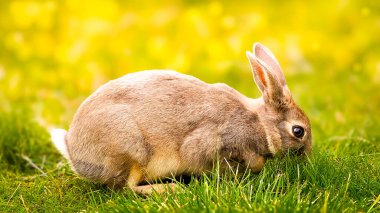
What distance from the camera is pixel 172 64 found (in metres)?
9.13

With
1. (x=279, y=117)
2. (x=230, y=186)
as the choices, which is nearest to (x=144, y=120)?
(x=230, y=186)

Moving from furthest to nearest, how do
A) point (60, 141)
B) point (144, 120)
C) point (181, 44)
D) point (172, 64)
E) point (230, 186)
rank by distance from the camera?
1. point (181, 44)
2. point (172, 64)
3. point (60, 141)
4. point (144, 120)
5. point (230, 186)

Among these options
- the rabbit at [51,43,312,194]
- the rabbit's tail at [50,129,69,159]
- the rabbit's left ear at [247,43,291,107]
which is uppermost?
the rabbit's left ear at [247,43,291,107]

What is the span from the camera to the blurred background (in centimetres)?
841

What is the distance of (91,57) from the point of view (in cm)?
954

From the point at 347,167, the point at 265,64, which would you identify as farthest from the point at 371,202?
the point at 265,64

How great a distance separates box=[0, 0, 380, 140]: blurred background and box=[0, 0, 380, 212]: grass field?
0.6 inches

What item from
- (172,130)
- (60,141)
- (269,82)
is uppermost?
(269,82)

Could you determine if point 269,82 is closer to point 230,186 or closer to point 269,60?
point 269,60

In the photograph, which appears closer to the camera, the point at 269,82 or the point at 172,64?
the point at 269,82

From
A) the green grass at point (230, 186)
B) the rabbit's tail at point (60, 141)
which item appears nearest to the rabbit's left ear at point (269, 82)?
the green grass at point (230, 186)

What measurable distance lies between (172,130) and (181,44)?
4794 millimetres

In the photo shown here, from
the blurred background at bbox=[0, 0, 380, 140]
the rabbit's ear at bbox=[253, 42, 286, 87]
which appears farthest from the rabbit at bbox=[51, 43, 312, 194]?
the blurred background at bbox=[0, 0, 380, 140]

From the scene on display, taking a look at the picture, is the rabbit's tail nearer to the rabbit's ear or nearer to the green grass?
the green grass
